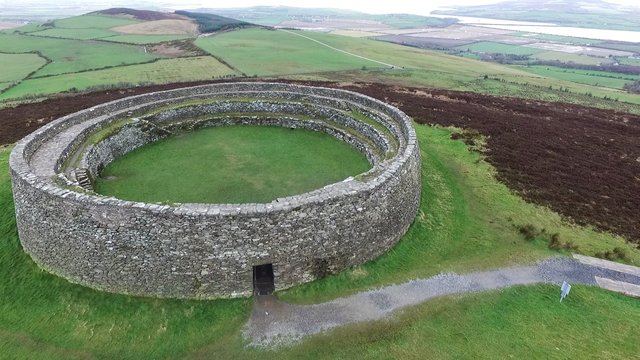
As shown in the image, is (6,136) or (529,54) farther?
(529,54)

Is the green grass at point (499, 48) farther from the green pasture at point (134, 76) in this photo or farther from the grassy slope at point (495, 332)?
the grassy slope at point (495, 332)

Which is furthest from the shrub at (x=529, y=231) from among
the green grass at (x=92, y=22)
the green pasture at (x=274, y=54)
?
the green grass at (x=92, y=22)

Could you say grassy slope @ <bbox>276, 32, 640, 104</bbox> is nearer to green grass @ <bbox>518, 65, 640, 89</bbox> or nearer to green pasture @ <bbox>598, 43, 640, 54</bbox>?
green grass @ <bbox>518, 65, 640, 89</bbox>

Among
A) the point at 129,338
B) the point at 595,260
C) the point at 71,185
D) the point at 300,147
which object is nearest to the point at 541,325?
the point at 595,260

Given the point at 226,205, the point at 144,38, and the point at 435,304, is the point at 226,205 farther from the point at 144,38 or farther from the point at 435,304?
the point at 144,38

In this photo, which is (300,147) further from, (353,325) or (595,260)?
(595,260)

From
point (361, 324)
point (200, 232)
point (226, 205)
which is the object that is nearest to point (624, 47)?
point (361, 324)

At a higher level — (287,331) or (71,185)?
(71,185)
